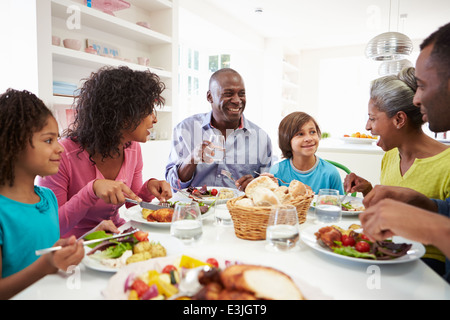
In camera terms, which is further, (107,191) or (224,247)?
(107,191)

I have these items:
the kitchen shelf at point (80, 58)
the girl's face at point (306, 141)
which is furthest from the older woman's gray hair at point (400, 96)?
the kitchen shelf at point (80, 58)

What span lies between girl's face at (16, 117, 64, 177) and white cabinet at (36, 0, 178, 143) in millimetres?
1616

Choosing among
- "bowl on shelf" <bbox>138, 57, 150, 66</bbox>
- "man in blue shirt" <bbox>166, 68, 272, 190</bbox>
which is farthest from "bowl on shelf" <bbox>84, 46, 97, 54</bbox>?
"man in blue shirt" <bbox>166, 68, 272, 190</bbox>

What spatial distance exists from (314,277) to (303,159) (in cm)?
167

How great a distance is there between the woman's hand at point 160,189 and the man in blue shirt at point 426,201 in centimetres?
95

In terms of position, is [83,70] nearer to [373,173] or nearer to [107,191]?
[107,191]

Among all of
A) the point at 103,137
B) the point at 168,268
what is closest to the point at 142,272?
the point at 168,268

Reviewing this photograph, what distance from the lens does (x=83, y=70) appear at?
140 inches

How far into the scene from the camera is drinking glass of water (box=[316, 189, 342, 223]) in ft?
4.27

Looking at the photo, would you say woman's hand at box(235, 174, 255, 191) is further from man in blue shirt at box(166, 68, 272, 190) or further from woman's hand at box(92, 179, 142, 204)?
woman's hand at box(92, 179, 142, 204)

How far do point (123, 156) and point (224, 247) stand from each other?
3.33ft

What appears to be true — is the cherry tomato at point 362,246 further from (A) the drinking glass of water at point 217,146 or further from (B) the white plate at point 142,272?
(A) the drinking glass of water at point 217,146
